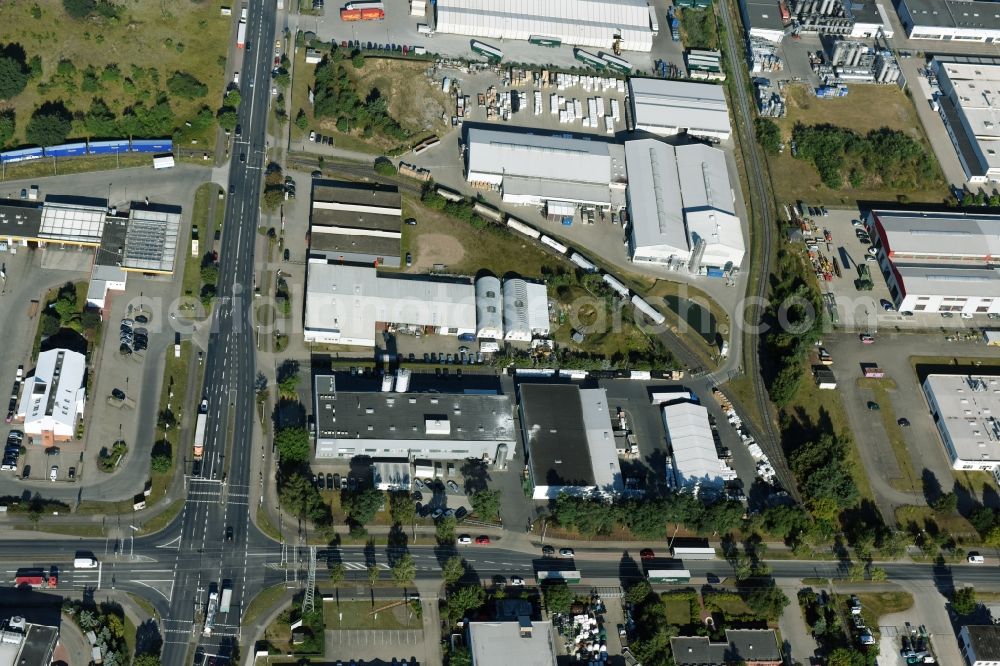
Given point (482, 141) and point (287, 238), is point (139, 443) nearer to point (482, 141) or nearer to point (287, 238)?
point (287, 238)

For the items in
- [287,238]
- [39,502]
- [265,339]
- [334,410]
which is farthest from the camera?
[287,238]

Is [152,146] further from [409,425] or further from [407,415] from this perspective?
[409,425]

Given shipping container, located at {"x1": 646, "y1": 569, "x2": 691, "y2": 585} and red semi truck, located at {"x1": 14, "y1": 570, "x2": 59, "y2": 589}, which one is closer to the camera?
red semi truck, located at {"x1": 14, "y1": 570, "x2": 59, "y2": 589}

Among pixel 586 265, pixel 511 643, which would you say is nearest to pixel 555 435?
pixel 511 643

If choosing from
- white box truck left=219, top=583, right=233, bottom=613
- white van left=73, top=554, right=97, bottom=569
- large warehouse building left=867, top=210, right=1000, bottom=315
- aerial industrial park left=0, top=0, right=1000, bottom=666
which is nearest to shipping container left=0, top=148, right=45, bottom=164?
aerial industrial park left=0, top=0, right=1000, bottom=666

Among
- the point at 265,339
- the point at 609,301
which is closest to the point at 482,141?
the point at 609,301

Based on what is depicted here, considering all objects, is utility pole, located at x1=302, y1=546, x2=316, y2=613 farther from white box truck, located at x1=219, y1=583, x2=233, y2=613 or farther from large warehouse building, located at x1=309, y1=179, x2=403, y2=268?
large warehouse building, located at x1=309, y1=179, x2=403, y2=268

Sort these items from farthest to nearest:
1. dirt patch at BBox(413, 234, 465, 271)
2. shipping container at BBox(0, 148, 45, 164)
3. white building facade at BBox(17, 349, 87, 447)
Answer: dirt patch at BBox(413, 234, 465, 271) < shipping container at BBox(0, 148, 45, 164) < white building facade at BBox(17, 349, 87, 447)
